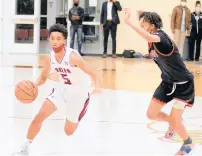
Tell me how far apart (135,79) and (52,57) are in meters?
8.19

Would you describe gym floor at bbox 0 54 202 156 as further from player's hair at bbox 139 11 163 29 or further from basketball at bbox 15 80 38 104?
player's hair at bbox 139 11 163 29

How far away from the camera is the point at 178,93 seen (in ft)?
19.6

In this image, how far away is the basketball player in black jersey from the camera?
19.1 ft

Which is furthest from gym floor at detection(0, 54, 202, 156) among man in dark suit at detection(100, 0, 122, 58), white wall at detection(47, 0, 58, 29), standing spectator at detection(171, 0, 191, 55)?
white wall at detection(47, 0, 58, 29)

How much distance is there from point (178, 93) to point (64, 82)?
136 centimetres

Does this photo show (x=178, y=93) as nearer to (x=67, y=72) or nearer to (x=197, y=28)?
(x=67, y=72)

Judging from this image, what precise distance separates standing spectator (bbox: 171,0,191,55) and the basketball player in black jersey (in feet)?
42.2

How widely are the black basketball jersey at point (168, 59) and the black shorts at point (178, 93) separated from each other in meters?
0.08

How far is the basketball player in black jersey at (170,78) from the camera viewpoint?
581 cm

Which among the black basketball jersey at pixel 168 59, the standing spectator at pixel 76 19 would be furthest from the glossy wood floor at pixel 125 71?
the black basketball jersey at pixel 168 59

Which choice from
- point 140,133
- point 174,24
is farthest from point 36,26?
point 140,133

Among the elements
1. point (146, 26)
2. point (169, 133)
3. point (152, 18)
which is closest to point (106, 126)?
point (169, 133)

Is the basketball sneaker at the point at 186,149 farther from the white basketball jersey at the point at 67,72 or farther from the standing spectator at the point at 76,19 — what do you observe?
the standing spectator at the point at 76,19

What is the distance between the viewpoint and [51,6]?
93.8 feet
